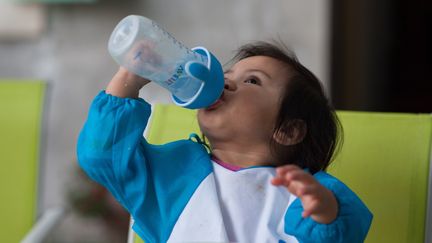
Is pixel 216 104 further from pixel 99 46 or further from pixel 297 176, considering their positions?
pixel 99 46

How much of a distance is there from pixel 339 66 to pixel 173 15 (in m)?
0.74

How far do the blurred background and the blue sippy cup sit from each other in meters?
1.57

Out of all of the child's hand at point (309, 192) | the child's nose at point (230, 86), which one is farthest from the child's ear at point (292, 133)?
the child's hand at point (309, 192)

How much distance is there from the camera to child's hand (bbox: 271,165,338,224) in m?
1.08

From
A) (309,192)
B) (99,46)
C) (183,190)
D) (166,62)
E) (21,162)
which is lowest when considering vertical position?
(99,46)

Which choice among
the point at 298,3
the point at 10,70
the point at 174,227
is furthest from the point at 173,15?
the point at 174,227

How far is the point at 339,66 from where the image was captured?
3.32 meters

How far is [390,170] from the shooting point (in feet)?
5.46

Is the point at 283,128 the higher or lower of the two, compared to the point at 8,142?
higher

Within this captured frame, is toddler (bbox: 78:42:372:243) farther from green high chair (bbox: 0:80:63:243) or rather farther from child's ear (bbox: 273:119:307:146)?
green high chair (bbox: 0:80:63:243)

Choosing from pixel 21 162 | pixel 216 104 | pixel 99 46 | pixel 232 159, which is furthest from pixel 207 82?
pixel 99 46

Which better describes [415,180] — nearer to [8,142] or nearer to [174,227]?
[174,227]

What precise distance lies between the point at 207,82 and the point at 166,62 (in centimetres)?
7

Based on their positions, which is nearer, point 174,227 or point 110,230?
point 174,227
